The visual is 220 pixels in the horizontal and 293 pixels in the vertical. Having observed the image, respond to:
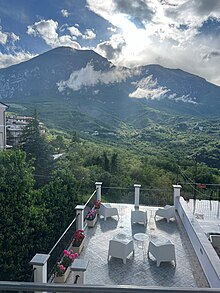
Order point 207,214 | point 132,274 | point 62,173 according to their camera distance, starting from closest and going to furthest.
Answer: point 132,274 → point 207,214 → point 62,173

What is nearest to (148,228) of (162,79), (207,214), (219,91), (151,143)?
(207,214)

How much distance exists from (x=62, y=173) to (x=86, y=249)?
552 cm

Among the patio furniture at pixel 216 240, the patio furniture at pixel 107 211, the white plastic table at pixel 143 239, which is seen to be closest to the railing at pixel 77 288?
the white plastic table at pixel 143 239

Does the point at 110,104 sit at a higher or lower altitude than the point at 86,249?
higher

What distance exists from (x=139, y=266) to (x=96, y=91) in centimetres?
7427

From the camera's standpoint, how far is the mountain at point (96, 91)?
177ft

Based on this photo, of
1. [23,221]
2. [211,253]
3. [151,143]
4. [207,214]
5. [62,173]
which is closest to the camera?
[211,253]

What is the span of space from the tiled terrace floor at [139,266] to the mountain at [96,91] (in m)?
38.3

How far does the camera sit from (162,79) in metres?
94.8

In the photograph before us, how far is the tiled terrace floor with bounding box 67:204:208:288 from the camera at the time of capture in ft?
19.7

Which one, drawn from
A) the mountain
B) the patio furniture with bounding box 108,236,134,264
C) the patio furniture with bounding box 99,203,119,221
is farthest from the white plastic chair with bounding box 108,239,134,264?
the mountain

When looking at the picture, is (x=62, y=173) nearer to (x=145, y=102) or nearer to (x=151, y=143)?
(x=151, y=143)

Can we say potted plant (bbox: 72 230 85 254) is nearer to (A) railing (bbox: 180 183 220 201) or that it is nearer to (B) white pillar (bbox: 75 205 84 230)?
(B) white pillar (bbox: 75 205 84 230)

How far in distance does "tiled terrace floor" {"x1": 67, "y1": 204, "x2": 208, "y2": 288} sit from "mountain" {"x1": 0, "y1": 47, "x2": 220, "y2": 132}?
38.3 metres
